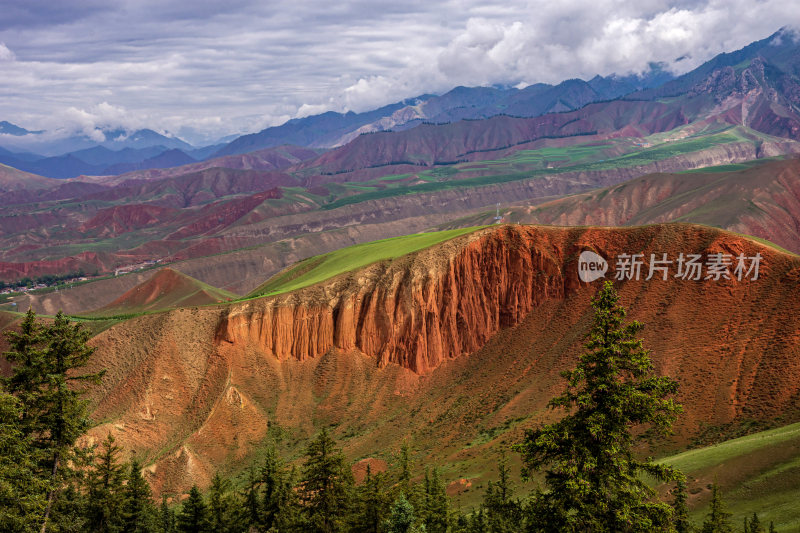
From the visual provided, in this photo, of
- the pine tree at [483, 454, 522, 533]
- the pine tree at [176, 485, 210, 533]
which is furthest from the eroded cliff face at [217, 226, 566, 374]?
the pine tree at [176, 485, 210, 533]

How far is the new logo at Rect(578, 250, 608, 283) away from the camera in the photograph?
6904cm

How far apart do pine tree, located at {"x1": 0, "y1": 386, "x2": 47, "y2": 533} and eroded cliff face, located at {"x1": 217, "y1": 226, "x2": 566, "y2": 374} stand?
51.9 m

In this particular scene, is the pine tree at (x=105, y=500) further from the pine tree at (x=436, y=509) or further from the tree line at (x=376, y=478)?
the pine tree at (x=436, y=509)

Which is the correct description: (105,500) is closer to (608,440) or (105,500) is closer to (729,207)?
(608,440)

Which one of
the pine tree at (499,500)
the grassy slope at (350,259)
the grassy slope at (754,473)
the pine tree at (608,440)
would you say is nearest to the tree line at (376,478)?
the pine tree at (608,440)

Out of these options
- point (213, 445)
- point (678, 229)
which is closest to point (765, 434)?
point (678, 229)

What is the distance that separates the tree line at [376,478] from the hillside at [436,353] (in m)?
17.0

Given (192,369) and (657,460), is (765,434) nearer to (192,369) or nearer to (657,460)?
(657,460)

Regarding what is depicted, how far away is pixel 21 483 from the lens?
65.9 ft

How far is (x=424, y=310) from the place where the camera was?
73062mm

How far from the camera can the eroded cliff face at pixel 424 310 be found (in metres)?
72.6

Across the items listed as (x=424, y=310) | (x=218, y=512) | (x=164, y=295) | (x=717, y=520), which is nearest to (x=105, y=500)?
(x=218, y=512)

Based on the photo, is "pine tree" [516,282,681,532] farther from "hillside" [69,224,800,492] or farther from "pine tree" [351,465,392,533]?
"hillside" [69,224,800,492]

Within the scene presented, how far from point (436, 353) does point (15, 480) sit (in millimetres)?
55872
